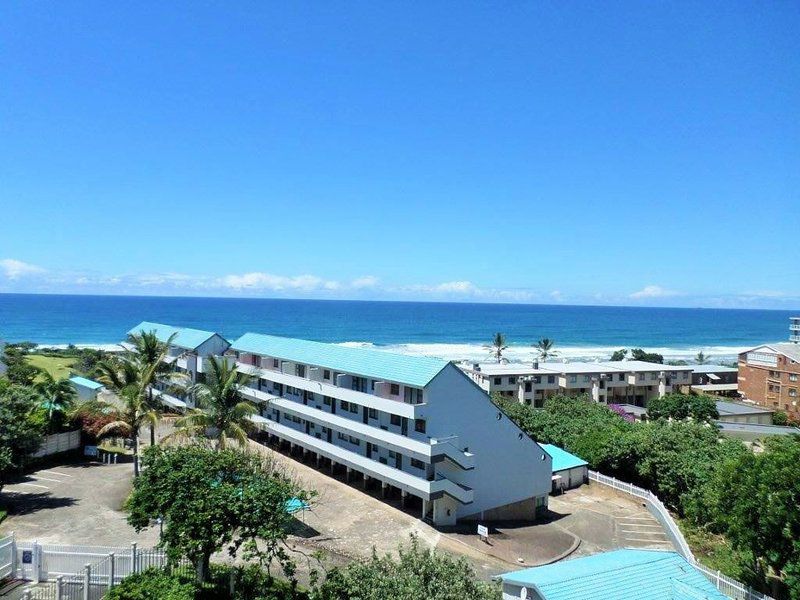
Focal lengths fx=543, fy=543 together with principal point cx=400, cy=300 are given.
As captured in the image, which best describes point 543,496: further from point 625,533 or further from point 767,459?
point 767,459

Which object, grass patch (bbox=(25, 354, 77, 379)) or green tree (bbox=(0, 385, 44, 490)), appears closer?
green tree (bbox=(0, 385, 44, 490))

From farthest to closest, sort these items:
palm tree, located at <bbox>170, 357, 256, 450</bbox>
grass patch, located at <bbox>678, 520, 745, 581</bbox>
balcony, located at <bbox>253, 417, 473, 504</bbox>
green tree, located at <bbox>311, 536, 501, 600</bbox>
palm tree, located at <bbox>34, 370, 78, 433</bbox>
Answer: palm tree, located at <bbox>34, 370, 78, 433</bbox> → balcony, located at <bbox>253, 417, 473, 504</bbox> → palm tree, located at <bbox>170, 357, 256, 450</bbox> → grass patch, located at <bbox>678, 520, 745, 581</bbox> → green tree, located at <bbox>311, 536, 501, 600</bbox>

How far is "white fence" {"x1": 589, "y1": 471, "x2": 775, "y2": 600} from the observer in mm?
20453

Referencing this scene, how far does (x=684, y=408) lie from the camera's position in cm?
6244

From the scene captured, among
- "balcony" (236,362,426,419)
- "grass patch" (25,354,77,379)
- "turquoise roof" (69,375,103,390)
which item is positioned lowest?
"grass patch" (25,354,77,379)

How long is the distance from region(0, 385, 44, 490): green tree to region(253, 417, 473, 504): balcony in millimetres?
16272

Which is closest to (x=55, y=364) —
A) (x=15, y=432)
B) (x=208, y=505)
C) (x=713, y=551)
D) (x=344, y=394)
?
(x=15, y=432)

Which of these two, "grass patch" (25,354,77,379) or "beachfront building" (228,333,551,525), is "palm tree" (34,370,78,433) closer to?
"beachfront building" (228,333,551,525)

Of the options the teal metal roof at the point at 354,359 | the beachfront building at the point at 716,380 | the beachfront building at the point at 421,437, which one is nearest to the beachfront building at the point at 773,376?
the beachfront building at the point at 716,380

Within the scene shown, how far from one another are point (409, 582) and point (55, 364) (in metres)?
96.9

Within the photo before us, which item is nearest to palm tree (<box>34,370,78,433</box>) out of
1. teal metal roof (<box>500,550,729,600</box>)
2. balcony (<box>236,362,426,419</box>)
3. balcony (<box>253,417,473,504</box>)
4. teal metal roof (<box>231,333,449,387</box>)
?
balcony (<box>236,362,426,419</box>)

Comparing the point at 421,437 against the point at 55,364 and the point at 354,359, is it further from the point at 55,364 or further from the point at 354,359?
the point at 55,364

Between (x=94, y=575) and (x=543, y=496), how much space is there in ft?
88.9

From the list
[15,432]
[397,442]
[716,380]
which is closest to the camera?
[15,432]
